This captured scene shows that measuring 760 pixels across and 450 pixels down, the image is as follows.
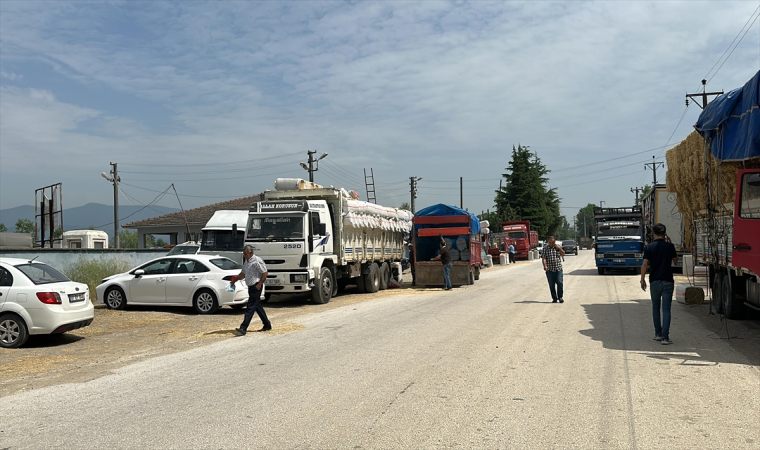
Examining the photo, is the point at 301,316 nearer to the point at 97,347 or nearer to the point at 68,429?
the point at 97,347

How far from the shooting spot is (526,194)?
→ 270 feet

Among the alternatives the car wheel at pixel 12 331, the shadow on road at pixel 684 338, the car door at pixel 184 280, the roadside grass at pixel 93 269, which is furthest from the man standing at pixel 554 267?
the roadside grass at pixel 93 269

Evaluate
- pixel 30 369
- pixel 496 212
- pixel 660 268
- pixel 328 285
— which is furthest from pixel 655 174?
pixel 30 369

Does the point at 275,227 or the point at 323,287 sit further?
the point at 323,287

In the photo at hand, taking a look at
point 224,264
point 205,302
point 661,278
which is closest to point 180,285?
point 205,302

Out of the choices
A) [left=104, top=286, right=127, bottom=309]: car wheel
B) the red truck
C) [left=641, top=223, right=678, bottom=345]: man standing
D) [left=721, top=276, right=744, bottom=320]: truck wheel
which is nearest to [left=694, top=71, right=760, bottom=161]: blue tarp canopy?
[left=641, top=223, right=678, bottom=345]: man standing

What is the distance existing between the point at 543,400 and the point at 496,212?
78648 millimetres

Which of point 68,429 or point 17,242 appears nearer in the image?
point 68,429

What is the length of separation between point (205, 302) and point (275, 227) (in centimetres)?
327

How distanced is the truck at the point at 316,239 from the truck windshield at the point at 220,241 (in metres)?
3.07

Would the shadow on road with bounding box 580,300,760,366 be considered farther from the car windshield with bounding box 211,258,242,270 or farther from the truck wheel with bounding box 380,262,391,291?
the truck wheel with bounding box 380,262,391,291

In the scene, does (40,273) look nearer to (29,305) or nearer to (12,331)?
(29,305)

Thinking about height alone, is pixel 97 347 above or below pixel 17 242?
below

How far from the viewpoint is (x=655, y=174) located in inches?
3132
